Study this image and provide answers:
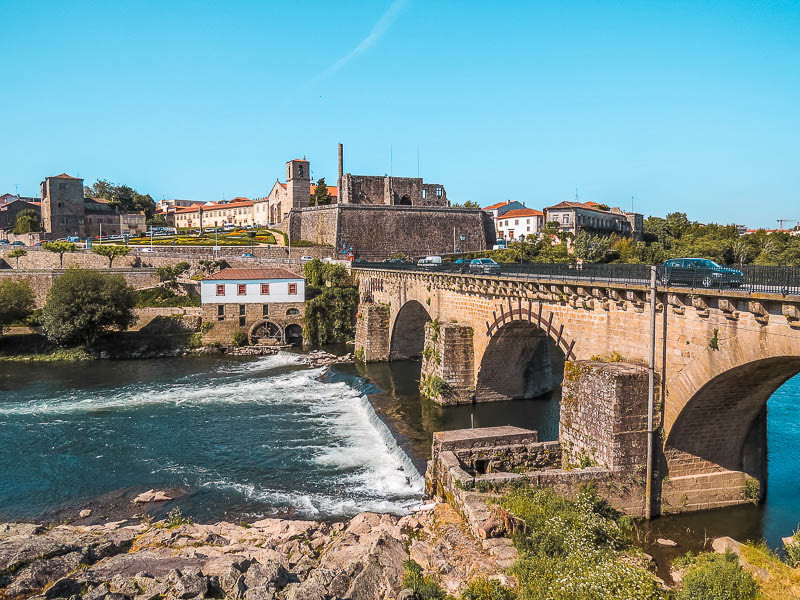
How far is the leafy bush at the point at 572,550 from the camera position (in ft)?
32.3

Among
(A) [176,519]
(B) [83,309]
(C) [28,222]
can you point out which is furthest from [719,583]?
(C) [28,222]

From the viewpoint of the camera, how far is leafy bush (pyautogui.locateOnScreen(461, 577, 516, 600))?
10.2 metres

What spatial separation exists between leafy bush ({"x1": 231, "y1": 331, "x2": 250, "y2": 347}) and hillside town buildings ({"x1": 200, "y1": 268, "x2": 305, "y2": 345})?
0.26m

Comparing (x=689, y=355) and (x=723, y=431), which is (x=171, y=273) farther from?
(x=723, y=431)

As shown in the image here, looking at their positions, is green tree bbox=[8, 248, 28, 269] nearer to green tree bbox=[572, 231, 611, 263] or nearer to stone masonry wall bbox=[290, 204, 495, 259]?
stone masonry wall bbox=[290, 204, 495, 259]

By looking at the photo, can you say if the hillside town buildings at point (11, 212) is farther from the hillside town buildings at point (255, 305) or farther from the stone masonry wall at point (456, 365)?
the stone masonry wall at point (456, 365)

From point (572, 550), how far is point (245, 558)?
7242mm

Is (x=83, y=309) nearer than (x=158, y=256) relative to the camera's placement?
Yes

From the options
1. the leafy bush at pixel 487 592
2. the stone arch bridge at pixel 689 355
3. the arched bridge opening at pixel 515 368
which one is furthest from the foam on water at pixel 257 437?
the stone arch bridge at pixel 689 355

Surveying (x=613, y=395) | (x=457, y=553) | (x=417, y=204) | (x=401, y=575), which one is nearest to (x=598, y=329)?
(x=613, y=395)

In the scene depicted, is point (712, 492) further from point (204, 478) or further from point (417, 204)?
point (417, 204)

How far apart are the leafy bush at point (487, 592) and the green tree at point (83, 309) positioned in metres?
40.2

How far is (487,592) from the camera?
33.8 feet

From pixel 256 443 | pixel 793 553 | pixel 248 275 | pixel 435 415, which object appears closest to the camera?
pixel 793 553
